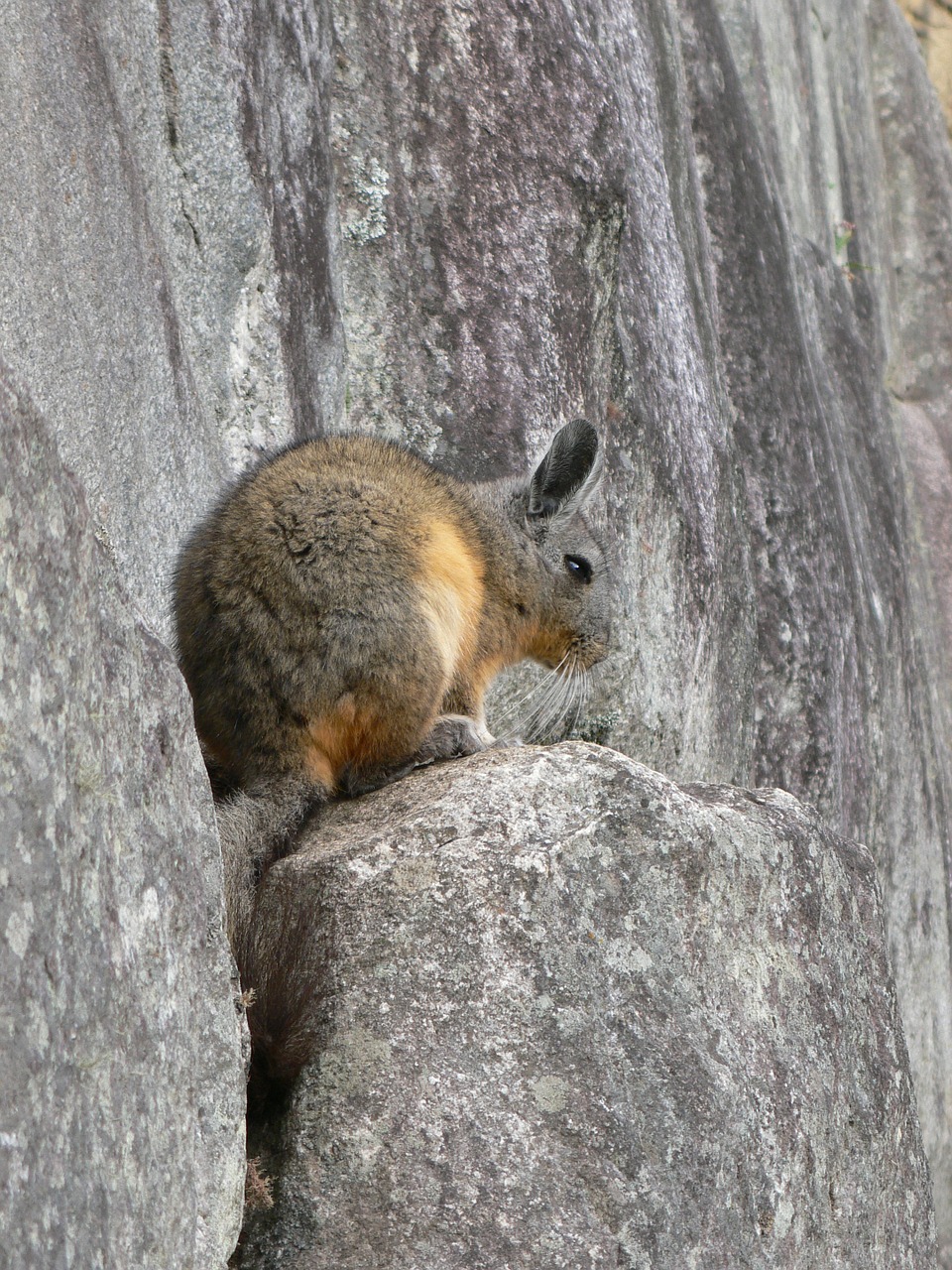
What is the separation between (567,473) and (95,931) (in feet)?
11.5

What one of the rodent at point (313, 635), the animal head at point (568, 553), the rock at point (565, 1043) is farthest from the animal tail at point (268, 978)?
the animal head at point (568, 553)

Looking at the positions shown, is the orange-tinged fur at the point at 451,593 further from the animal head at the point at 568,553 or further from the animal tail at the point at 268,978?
the animal tail at the point at 268,978

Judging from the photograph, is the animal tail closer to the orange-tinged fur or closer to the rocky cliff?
the rocky cliff

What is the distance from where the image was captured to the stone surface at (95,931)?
2.01 metres

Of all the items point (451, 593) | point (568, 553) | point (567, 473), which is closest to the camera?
point (451, 593)

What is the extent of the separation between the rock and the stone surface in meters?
0.46

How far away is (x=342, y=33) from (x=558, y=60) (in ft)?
3.63

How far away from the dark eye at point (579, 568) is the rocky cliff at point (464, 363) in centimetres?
73

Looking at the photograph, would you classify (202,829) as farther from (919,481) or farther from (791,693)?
(919,481)

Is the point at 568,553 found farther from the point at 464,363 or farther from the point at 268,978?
the point at 268,978

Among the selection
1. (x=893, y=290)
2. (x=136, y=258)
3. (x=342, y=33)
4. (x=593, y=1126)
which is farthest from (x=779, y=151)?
(x=593, y=1126)

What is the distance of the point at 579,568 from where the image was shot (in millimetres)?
5676

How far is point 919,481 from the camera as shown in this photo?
1348 cm

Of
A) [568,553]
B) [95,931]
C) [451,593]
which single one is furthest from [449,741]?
[95,931]
